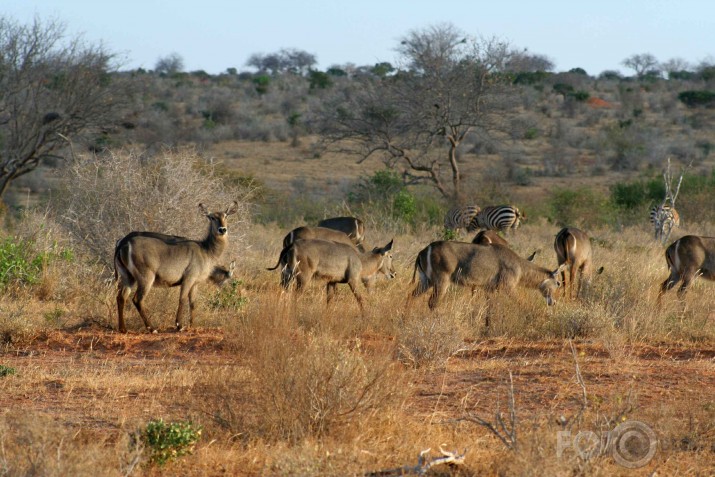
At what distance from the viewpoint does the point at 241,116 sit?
49688 millimetres

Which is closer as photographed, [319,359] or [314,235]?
[319,359]

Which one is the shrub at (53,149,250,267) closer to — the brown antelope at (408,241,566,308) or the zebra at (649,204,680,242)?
the brown antelope at (408,241,566,308)

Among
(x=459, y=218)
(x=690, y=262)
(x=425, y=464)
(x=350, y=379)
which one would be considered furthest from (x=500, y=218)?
(x=425, y=464)

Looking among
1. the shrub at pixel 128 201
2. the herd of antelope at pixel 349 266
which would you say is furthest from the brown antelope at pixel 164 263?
the shrub at pixel 128 201

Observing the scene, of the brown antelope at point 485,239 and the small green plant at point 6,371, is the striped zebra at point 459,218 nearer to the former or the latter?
the brown antelope at point 485,239

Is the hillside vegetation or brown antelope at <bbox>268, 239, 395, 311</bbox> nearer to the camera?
the hillside vegetation

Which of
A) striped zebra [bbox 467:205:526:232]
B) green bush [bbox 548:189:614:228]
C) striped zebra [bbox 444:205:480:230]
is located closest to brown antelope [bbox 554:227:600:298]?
striped zebra [bbox 467:205:526:232]

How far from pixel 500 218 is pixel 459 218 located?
122cm

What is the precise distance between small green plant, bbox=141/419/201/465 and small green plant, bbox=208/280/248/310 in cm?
598

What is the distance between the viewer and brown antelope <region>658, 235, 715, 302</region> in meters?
12.6

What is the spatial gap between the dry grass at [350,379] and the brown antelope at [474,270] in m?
0.25

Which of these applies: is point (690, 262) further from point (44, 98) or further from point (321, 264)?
point (44, 98)

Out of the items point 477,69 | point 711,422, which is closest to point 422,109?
point 477,69

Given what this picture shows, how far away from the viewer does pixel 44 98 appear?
24.3 m
